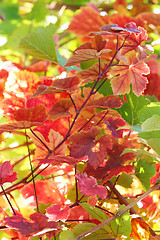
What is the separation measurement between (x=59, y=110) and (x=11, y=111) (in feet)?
0.23

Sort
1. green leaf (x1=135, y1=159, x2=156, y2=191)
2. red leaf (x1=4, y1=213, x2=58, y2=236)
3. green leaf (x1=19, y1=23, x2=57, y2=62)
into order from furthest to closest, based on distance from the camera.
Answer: green leaf (x1=19, y1=23, x2=57, y2=62) < green leaf (x1=135, y1=159, x2=156, y2=191) < red leaf (x1=4, y1=213, x2=58, y2=236)

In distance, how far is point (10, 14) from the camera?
3.20 ft

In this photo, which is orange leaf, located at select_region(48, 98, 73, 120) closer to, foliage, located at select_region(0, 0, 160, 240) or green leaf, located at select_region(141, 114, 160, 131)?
foliage, located at select_region(0, 0, 160, 240)

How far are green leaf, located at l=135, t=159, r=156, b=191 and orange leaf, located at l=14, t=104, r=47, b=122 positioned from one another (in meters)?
0.16

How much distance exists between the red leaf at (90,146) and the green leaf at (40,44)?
9.5 inches

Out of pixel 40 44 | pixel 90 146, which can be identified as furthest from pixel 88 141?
pixel 40 44

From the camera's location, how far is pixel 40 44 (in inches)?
21.5

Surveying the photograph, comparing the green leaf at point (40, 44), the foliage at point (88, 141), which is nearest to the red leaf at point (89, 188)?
the foliage at point (88, 141)

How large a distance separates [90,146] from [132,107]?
118 millimetres

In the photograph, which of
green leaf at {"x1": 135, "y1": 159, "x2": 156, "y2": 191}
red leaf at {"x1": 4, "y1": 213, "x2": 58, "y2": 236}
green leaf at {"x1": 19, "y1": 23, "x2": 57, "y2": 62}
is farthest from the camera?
green leaf at {"x1": 19, "y1": 23, "x2": 57, "y2": 62}

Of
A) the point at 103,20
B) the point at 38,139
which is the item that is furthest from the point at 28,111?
the point at 103,20

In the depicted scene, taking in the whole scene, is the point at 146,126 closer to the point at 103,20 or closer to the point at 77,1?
the point at 103,20

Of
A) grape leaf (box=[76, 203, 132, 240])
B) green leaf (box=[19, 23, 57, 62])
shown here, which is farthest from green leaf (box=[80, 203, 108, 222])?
green leaf (box=[19, 23, 57, 62])

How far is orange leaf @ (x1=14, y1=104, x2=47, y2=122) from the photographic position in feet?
1.16
